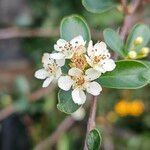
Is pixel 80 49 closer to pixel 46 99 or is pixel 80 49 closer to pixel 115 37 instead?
pixel 115 37

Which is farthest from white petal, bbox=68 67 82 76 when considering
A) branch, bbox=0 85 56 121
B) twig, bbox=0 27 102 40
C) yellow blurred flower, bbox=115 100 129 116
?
yellow blurred flower, bbox=115 100 129 116

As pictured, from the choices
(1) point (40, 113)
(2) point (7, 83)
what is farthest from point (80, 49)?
(2) point (7, 83)

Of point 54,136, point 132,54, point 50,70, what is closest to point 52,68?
point 50,70

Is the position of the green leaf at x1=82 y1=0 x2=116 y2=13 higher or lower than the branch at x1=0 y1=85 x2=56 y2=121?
higher

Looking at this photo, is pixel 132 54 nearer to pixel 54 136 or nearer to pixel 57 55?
pixel 57 55

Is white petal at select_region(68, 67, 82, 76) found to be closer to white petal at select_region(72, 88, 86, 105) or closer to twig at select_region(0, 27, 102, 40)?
white petal at select_region(72, 88, 86, 105)

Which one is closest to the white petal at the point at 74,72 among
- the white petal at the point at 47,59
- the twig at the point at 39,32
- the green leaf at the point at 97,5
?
the white petal at the point at 47,59
